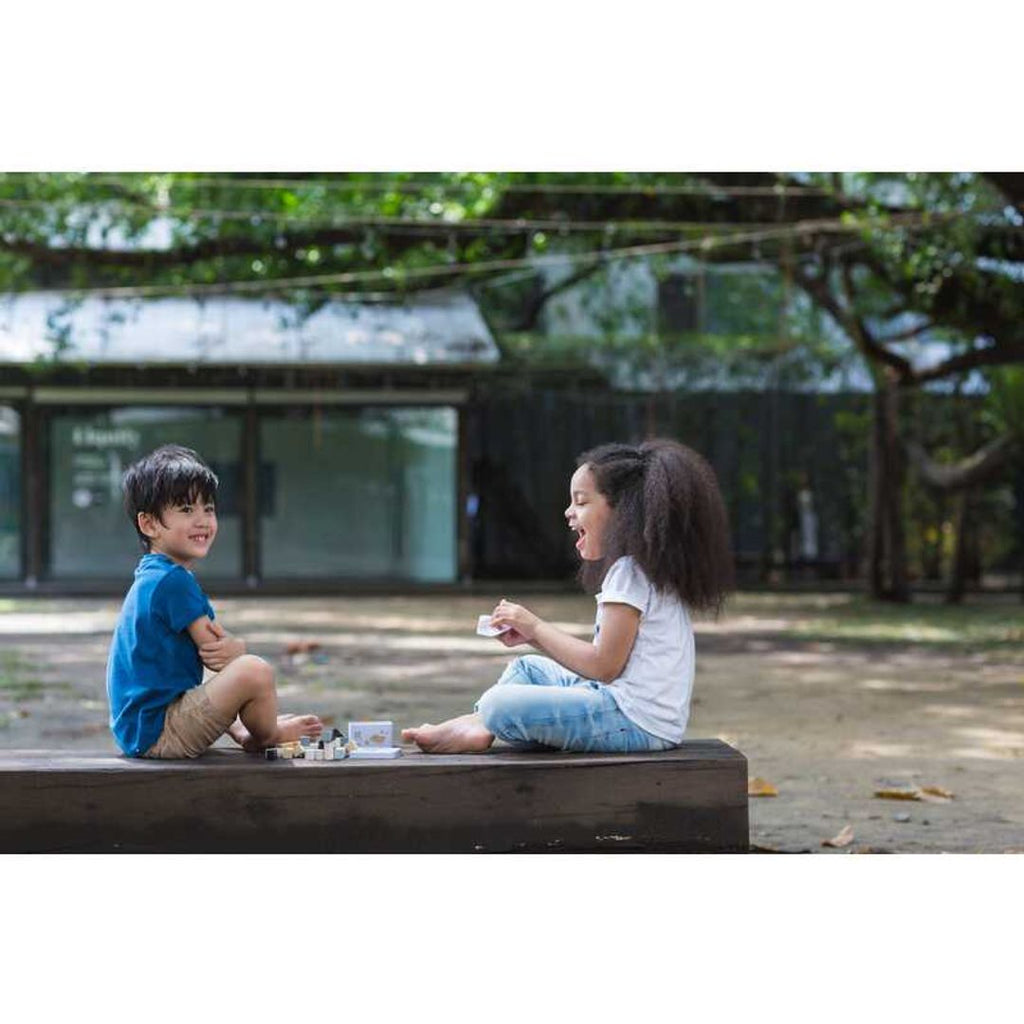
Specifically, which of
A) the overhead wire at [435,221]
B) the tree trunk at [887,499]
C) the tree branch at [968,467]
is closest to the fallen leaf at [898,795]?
the overhead wire at [435,221]

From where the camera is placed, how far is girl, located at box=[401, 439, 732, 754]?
184 inches

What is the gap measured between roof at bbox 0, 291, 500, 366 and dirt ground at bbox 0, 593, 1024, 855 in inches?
131

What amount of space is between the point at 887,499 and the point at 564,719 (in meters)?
14.9

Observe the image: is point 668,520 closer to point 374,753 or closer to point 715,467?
point 374,753

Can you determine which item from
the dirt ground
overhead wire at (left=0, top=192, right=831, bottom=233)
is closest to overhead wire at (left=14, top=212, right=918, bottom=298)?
overhead wire at (left=0, top=192, right=831, bottom=233)

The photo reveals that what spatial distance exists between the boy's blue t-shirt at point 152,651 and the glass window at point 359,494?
665 inches

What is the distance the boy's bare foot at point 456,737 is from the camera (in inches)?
191

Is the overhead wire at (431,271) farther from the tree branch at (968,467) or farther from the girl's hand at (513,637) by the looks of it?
the girl's hand at (513,637)

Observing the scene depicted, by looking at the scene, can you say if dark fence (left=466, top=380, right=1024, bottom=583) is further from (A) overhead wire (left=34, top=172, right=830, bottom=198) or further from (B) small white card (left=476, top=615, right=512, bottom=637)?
(B) small white card (left=476, top=615, right=512, bottom=637)

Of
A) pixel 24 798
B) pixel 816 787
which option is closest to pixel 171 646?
pixel 24 798

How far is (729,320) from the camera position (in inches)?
1033

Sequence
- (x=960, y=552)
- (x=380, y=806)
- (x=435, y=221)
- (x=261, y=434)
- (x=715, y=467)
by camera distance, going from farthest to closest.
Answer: (x=715, y=467), (x=261, y=434), (x=960, y=552), (x=435, y=221), (x=380, y=806)

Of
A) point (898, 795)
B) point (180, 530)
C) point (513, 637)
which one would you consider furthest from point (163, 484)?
point (898, 795)

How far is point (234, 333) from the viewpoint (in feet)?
67.2
